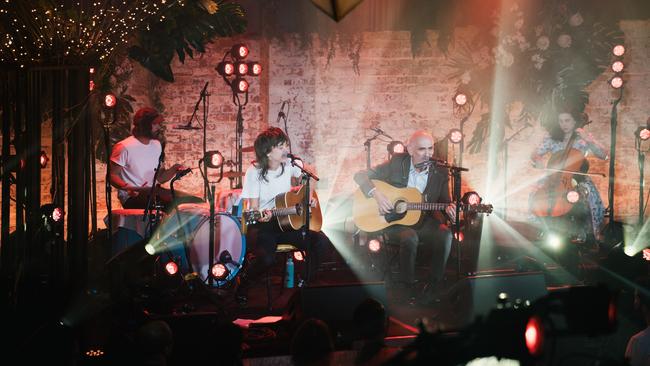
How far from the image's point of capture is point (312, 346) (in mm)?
3795

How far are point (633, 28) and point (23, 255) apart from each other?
8081 mm

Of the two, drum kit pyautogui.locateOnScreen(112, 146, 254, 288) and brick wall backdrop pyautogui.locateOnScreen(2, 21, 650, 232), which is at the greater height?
brick wall backdrop pyautogui.locateOnScreen(2, 21, 650, 232)

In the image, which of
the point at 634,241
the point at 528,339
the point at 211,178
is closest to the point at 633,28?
the point at 634,241

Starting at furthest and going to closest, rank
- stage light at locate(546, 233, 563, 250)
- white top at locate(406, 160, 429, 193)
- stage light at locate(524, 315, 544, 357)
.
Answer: stage light at locate(546, 233, 563, 250) < white top at locate(406, 160, 429, 193) < stage light at locate(524, 315, 544, 357)

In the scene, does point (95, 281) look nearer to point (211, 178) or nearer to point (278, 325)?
point (211, 178)

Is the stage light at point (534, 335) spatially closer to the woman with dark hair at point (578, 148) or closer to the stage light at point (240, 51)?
the woman with dark hair at point (578, 148)

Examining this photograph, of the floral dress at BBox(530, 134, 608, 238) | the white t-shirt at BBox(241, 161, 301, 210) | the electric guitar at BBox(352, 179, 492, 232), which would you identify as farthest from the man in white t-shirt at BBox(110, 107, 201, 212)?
the floral dress at BBox(530, 134, 608, 238)

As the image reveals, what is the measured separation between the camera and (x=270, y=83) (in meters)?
10.0

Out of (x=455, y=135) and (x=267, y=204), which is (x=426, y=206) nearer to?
(x=267, y=204)

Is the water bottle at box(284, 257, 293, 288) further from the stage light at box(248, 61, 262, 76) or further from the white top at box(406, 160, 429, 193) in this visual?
the stage light at box(248, 61, 262, 76)

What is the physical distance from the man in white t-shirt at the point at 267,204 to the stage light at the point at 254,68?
8.04 ft

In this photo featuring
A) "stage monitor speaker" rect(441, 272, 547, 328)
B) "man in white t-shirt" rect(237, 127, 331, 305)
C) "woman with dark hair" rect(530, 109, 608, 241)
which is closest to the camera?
"stage monitor speaker" rect(441, 272, 547, 328)

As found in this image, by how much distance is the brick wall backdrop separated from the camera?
9.97 metres

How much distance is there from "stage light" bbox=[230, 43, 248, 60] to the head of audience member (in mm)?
6035
